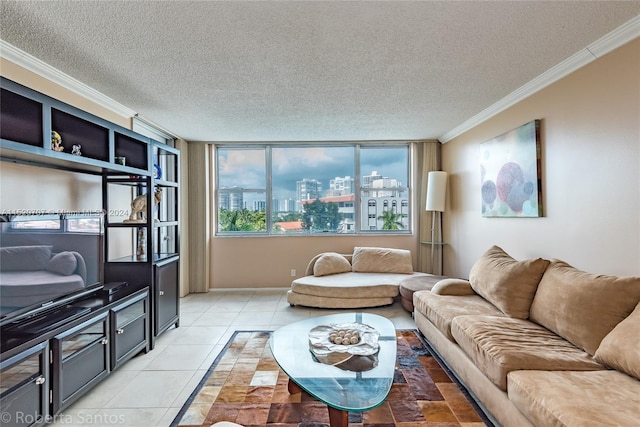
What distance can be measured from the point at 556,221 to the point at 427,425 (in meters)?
2.00

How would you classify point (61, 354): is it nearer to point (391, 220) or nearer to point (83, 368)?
point (83, 368)

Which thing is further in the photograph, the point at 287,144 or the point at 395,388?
the point at 287,144

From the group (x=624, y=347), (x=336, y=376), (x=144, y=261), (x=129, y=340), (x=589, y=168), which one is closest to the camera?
(x=624, y=347)

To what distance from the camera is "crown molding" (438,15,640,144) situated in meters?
1.98

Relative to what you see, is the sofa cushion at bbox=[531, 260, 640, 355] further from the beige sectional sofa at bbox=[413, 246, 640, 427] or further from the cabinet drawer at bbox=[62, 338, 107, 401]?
the cabinet drawer at bbox=[62, 338, 107, 401]

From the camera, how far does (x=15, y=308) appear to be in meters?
1.83

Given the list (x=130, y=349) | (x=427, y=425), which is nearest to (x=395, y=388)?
(x=427, y=425)

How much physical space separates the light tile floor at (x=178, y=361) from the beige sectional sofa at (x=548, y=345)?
1.20 meters

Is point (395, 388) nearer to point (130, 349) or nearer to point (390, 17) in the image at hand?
point (130, 349)

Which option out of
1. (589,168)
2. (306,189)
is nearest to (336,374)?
(589,168)

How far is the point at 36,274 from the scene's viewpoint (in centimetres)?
199

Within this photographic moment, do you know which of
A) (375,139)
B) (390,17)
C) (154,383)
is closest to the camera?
(390,17)

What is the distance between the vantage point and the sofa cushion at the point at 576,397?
1296 mm

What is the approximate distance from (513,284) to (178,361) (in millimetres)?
2922
